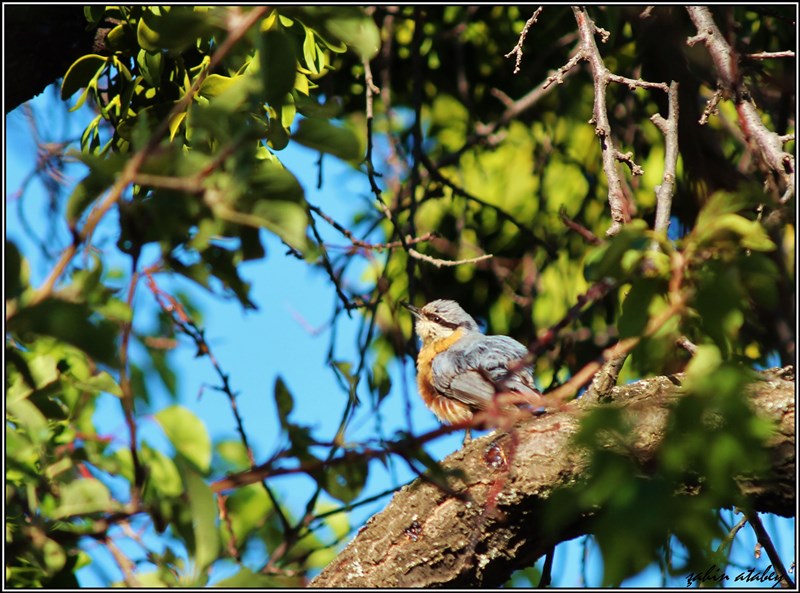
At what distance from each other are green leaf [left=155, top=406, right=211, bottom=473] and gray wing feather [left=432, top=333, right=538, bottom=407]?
6.27 feet

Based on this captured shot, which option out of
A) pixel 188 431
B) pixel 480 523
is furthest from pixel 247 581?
pixel 188 431

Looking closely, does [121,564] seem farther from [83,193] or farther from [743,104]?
[743,104]

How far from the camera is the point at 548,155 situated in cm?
439

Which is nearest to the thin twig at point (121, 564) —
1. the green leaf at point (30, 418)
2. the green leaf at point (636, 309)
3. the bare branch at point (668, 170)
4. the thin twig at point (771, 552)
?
the green leaf at point (30, 418)

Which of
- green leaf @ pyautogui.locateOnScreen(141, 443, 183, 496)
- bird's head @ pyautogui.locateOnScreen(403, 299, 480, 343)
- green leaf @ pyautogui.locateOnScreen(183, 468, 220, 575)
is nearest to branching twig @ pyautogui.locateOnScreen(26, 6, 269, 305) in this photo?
green leaf @ pyautogui.locateOnScreen(183, 468, 220, 575)

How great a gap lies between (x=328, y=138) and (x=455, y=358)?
11.0 feet

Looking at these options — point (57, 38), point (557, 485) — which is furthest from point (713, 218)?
point (57, 38)

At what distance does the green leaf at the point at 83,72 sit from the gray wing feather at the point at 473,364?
2.28 meters

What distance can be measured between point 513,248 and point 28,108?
2.56m

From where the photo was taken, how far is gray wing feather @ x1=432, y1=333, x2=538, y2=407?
434cm

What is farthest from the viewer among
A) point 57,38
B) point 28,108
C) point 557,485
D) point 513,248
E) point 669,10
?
point 513,248

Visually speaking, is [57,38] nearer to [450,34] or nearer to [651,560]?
[450,34]

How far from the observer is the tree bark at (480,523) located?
7.67ft

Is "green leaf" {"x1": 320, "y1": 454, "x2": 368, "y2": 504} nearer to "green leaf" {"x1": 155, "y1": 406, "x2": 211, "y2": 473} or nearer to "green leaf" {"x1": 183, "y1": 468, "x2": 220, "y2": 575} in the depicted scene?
"green leaf" {"x1": 183, "y1": 468, "x2": 220, "y2": 575}
